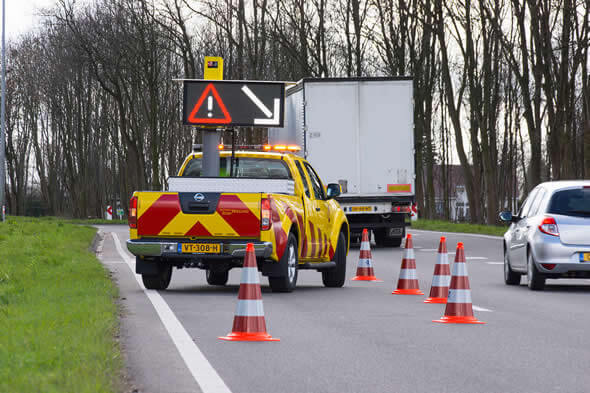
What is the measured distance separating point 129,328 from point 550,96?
26233 millimetres

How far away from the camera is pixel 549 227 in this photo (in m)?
15.5

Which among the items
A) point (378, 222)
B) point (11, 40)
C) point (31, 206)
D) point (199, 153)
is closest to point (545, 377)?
point (199, 153)

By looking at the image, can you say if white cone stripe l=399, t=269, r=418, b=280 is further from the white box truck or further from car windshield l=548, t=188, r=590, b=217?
the white box truck

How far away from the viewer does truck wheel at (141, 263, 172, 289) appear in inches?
594

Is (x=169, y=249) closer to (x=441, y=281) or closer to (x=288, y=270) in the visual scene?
(x=288, y=270)

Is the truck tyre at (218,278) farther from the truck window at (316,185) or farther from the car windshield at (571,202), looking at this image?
the car windshield at (571,202)

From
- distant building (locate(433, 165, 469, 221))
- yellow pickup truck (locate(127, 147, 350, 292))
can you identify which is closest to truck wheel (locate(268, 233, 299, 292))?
yellow pickup truck (locate(127, 147, 350, 292))

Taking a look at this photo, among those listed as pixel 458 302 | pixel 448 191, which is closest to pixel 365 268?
pixel 458 302

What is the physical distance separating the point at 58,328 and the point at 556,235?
7.94m

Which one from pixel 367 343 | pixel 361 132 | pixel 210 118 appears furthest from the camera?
pixel 361 132

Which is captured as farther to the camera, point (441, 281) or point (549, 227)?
point (549, 227)

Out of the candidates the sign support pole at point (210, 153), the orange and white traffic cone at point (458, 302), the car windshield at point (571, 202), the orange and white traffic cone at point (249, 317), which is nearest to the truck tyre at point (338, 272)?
the sign support pole at point (210, 153)

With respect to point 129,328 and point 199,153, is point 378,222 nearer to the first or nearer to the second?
point 199,153

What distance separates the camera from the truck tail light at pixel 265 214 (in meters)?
14.2
